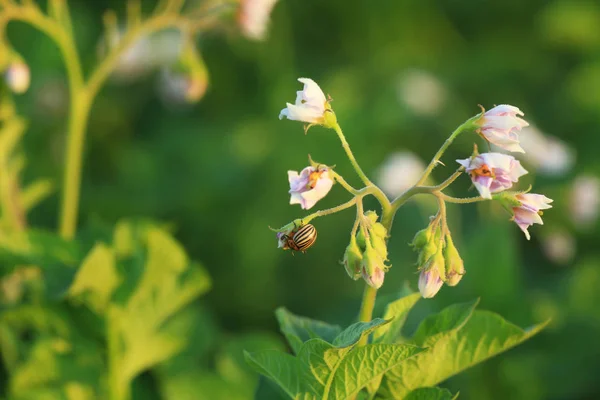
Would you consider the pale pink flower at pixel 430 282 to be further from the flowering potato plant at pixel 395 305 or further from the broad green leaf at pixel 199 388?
the broad green leaf at pixel 199 388

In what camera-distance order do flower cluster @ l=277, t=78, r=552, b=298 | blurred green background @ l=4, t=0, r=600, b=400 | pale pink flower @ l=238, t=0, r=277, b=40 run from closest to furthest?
flower cluster @ l=277, t=78, r=552, b=298
pale pink flower @ l=238, t=0, r=277, b=40
blurred green background @ l=4, t=0, r=600, b=400

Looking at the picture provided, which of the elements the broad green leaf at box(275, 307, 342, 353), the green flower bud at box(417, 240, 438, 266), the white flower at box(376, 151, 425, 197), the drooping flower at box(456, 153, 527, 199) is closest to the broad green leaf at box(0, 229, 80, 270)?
the broad green leaf at box(275, 307, 342, 353)

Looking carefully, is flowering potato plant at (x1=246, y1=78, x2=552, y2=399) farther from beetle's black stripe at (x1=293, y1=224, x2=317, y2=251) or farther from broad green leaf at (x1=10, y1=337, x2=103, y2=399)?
broad green leaf at (x1=10, y1=337, x2=103, y2=399)

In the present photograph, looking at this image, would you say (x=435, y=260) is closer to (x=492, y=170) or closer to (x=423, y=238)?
(x=423, y=238)

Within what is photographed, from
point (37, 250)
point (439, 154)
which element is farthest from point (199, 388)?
point (439, 154)

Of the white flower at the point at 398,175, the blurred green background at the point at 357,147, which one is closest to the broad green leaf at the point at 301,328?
the blurred green background at the point at 357,147

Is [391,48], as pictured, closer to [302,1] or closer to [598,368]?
[302,1]
